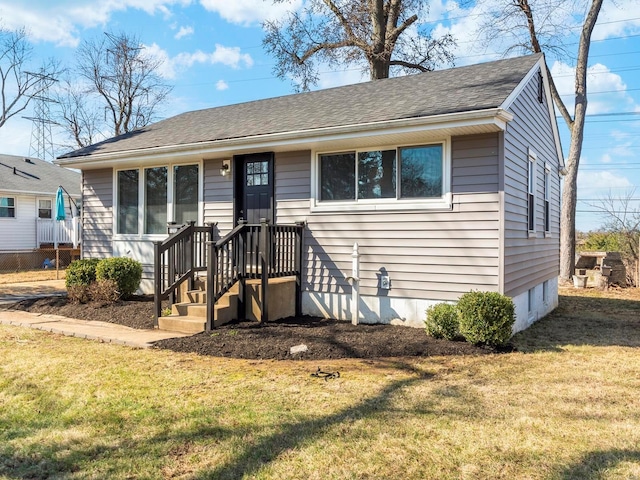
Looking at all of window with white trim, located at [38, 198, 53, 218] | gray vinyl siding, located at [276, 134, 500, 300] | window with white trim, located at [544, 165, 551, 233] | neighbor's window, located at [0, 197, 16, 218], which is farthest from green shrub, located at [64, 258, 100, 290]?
window with white trim, located at [38, 198, 53, 218]

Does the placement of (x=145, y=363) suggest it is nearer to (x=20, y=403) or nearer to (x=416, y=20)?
(x=20, y=403)

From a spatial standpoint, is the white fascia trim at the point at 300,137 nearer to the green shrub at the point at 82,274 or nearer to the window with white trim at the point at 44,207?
the green shrub at the point at 82,274

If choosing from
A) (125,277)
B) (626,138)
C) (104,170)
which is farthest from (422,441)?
(626,138)

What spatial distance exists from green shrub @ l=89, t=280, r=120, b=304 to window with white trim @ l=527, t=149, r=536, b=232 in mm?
7457

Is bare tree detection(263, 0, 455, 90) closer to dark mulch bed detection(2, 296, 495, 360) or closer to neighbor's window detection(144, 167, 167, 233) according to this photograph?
neighbor's window detection(144, 167, 167, 233)

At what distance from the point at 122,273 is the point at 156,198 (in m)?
1.91

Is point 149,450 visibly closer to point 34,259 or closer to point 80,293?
point 80,293

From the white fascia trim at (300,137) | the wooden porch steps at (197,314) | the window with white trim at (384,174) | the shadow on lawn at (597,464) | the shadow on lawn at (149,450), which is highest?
the white fascia trim at (300,137)

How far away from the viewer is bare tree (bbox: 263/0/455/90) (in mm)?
17219

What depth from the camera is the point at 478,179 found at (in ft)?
22.0

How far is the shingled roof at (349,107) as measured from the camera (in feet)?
23.2

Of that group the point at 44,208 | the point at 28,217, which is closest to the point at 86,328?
the point at 28,217

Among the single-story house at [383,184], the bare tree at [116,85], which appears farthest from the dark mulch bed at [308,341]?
the bare tree at [116,85]

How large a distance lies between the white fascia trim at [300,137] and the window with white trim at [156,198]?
0.42 m
